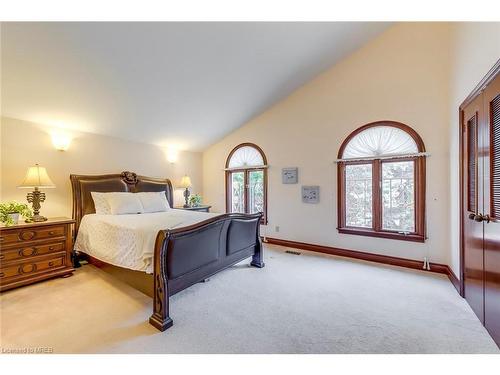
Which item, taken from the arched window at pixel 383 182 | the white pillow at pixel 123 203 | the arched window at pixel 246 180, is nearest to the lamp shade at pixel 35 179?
the white pillow at pixel 123 203

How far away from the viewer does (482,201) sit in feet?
6.79

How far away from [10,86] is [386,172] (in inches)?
203

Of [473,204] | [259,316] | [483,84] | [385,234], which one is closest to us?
[483,84]

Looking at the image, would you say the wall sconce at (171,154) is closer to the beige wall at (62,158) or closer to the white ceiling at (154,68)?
the beige wall at (62,158)

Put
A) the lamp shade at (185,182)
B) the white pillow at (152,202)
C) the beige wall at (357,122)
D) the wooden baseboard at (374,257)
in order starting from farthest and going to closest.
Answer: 1. the lamp shade at (185,182)
2. the white pillow at (152,202)
3. the beige wall at (357,122)
4. the wooden baseboard at (374,257)

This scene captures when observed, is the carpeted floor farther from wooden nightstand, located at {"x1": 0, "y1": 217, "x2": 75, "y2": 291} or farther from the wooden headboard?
the wooden headboard

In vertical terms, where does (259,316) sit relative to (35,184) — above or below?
below

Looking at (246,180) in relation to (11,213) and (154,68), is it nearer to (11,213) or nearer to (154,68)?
(154,68)

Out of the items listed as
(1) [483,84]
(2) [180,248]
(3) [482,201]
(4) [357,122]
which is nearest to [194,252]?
(2) [180,248]

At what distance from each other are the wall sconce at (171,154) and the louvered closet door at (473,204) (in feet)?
16.2

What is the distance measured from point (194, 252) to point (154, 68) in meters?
2.38

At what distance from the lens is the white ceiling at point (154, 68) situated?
7.98 ft

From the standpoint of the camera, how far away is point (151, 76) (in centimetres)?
312

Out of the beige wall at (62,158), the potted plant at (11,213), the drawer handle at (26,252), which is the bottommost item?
the drawer handle at (26,252)
